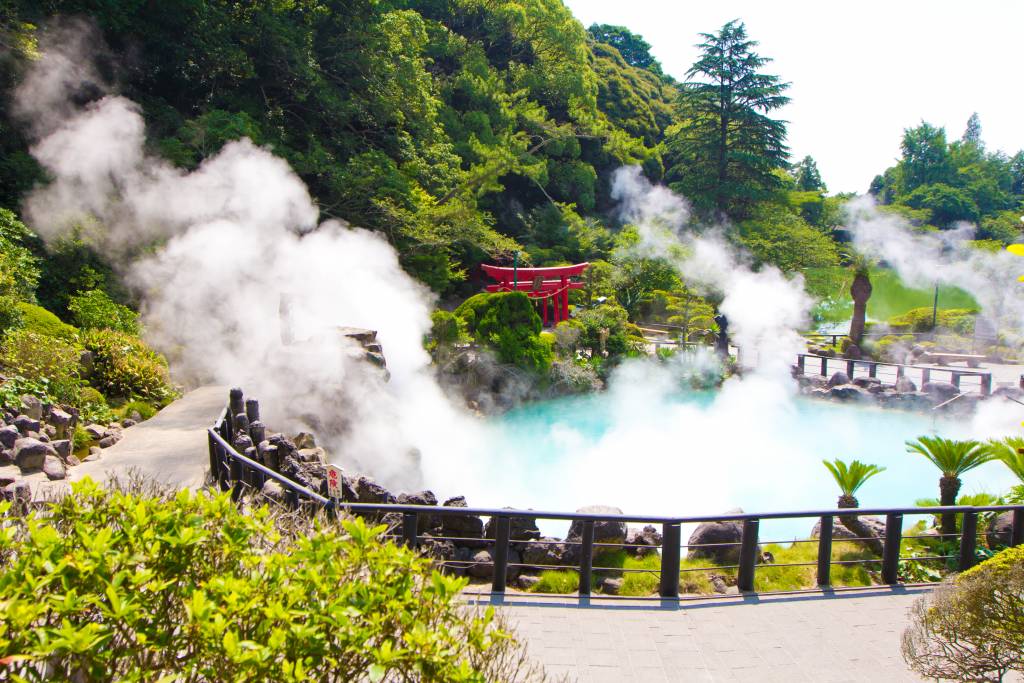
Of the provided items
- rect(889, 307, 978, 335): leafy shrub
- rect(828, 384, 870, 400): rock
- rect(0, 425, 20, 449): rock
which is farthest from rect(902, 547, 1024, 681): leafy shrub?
rect(889, 307, 978, 335): leafy shrub

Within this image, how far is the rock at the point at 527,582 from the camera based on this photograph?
22.3ft

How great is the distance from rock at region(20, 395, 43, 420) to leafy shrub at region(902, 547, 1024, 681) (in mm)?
10124

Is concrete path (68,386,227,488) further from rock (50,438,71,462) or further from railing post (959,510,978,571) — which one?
railing post (959,510,978,571)

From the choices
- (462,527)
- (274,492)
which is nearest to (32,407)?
(274,492)

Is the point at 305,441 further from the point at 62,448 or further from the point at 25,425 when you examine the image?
the point at 25,425

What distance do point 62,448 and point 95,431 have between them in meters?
1.27

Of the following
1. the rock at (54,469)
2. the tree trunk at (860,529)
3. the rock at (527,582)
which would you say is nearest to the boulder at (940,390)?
the tree trunk at (860,529)

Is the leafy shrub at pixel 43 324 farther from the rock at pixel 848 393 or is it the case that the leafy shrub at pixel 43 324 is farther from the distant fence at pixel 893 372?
the distant fence at pixel 893 372

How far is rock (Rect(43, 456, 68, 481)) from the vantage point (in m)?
8.41

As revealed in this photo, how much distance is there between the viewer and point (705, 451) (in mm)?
16875

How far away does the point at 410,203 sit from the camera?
21922mm

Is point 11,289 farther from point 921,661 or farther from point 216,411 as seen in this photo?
point 921,661

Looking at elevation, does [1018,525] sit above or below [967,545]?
above

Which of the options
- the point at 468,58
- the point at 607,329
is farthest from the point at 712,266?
the point at 468,58
